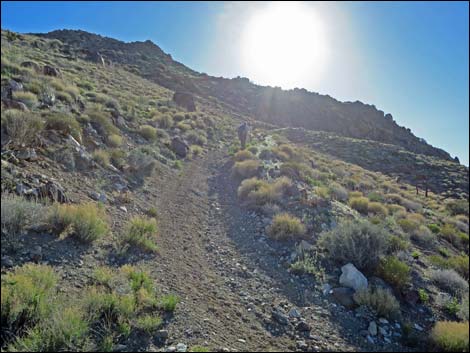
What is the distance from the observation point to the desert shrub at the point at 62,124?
9625 mm

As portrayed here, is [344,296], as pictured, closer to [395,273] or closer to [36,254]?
[395,273]

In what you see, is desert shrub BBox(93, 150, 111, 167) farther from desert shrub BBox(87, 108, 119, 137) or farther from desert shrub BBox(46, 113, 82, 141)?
desert shrub BBox(87, 108, 119, 137)

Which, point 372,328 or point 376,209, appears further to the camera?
point 376,209

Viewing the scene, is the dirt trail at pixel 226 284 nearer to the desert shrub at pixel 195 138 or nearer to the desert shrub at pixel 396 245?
the desert shrub at pixel 396 245

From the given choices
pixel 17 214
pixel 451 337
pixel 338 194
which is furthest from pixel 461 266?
pixel 17 214

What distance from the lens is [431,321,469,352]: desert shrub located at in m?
4.75

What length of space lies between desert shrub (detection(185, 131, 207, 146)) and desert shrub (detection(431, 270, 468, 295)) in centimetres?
1662

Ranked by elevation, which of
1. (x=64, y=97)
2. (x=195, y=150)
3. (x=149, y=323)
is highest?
(x=64, y=97)

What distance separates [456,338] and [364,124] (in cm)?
6324

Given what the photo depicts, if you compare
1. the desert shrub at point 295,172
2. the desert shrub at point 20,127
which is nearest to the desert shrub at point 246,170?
the desert shrub at point 295,172

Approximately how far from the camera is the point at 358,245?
23.8 ft

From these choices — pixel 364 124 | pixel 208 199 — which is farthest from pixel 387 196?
pixel 364 124

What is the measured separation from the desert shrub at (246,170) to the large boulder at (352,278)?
8.04 m

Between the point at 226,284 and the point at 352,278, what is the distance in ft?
9.16
